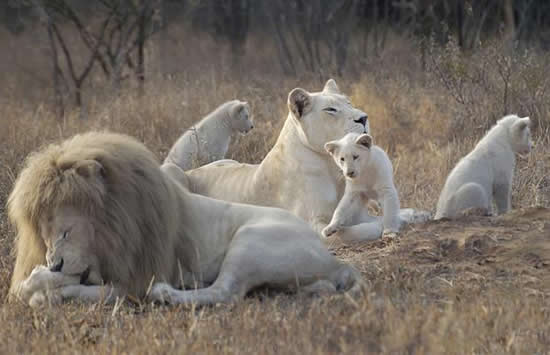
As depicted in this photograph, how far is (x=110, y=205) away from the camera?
483cm

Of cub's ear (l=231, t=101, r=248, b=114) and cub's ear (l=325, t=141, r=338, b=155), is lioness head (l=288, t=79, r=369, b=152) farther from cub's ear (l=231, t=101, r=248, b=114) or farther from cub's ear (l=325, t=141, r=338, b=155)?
cub's ear (l=231, t=101, r=248, b=114)

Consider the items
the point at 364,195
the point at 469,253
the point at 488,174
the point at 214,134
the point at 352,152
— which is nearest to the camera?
the point at 469,253

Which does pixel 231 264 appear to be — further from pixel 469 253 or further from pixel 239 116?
pixel 239 116

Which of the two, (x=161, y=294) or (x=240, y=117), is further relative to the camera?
(x=240, y=117)

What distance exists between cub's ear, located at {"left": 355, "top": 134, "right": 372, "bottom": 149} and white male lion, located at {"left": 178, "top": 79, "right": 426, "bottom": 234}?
18.5 inches

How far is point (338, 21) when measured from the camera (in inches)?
739

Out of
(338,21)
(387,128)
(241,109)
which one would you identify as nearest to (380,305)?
(241,109)

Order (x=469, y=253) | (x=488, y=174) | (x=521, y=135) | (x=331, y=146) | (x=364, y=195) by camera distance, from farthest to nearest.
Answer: (x=521, y=135)
(x=488, y=174)
(x=364, y=195)
(x=331, y=146)
(x=469, y=253)

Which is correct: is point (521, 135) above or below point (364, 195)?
above

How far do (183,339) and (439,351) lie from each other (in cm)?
109

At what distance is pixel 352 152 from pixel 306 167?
76 cm

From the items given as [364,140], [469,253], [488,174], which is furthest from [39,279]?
[488,174]

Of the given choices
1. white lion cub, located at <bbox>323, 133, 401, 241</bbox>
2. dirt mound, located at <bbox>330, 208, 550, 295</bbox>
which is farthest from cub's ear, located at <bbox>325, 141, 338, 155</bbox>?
dirt mound, located at <bbox>330, 208, 550, 295</bbox>

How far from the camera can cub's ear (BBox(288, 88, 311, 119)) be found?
6.81 meters
